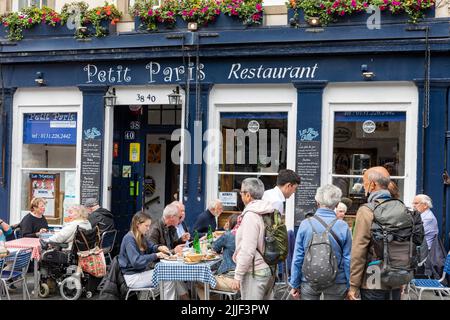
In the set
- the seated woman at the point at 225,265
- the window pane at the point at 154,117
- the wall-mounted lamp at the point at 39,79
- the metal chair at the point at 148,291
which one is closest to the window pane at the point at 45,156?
the wall-mounted lamp at the point at 39,79

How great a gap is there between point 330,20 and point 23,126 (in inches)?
255

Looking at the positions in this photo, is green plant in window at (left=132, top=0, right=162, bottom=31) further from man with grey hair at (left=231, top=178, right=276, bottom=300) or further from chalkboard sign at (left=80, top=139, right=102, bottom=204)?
man with grey hair at (left=231, top=178, right=276, bottom=300)

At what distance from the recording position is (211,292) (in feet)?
26.7

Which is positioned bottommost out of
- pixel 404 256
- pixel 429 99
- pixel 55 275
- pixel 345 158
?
pixel 55 275

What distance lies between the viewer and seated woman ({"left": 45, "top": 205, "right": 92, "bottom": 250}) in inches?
378

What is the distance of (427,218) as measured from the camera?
9.93 metres

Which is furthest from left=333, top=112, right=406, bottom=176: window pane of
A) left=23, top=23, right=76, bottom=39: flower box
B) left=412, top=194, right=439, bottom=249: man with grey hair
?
left=23, top=23, right=76, bottom=39: flower box

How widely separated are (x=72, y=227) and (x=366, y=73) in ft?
17.6

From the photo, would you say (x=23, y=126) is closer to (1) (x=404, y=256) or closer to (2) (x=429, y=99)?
(2) (x=429, y=99)

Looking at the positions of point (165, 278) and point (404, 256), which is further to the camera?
point (165, 278)

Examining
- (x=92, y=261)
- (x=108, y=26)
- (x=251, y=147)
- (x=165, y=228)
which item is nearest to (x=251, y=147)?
(x=251, y=147)

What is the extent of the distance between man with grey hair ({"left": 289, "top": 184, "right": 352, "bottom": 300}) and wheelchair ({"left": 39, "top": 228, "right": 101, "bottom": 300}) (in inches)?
170

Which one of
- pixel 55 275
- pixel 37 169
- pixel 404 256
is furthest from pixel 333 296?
pixel 37 169

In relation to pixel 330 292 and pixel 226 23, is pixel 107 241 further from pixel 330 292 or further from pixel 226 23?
pixel 330 292
